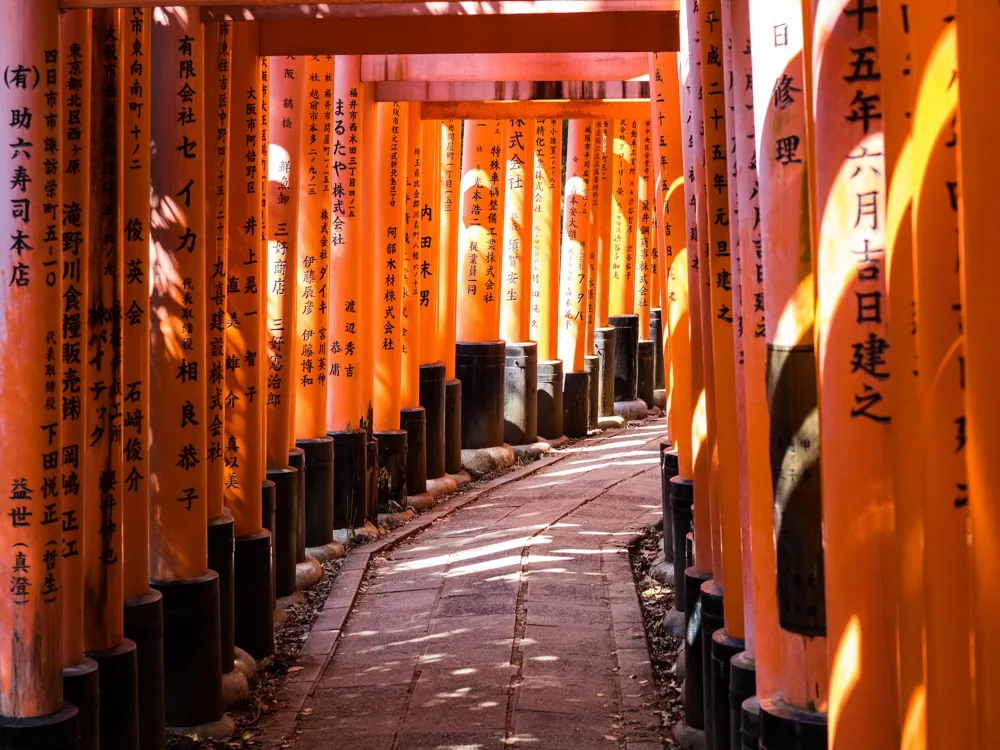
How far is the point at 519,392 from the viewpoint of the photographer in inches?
598

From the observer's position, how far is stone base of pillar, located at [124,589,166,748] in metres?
6.04

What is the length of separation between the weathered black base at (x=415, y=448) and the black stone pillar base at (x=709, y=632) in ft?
21.3

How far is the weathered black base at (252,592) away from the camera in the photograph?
7.86 meters

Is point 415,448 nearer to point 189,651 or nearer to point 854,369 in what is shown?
point 189,651

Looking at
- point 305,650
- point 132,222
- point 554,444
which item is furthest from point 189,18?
point 554,444

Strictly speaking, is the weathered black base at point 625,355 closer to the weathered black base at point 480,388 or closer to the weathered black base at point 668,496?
the weathered black base at point 480,388

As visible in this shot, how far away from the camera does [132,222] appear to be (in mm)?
6098

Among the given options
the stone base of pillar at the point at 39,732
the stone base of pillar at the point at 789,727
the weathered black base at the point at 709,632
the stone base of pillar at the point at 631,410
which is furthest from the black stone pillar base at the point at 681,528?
the stone base of pillar at the point at 631,410

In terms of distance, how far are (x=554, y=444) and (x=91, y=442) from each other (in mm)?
10380

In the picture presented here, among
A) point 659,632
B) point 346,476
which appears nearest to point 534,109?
point 346,476

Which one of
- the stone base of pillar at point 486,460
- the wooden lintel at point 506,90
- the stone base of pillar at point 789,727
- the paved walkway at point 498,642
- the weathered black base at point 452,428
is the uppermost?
the wooden lintel at point 506,90

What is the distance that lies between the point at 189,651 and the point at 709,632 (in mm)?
2447

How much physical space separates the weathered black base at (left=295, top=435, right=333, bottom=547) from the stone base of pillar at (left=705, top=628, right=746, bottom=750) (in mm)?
5019

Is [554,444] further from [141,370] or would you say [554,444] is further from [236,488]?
[141,370]
